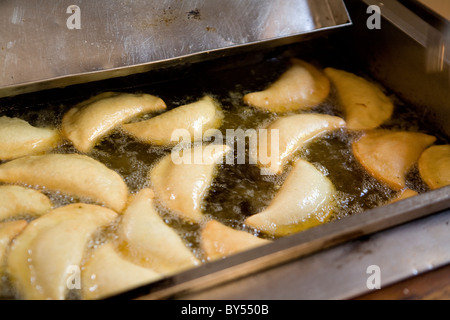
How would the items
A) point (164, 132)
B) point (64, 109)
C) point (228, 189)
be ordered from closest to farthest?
point (228, 189) → point (164, 132) → point (64, 109)

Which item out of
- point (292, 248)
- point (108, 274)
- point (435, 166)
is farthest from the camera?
point (435, 166)

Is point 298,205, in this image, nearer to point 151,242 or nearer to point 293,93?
point 151,242

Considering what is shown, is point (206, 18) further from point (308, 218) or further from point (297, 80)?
point (308, 218)

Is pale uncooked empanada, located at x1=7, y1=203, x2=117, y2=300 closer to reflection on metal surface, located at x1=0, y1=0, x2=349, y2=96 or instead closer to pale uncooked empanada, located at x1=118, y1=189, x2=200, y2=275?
pale uncooked empanada, located at x1=118, y1=189, x2=200, y2=275

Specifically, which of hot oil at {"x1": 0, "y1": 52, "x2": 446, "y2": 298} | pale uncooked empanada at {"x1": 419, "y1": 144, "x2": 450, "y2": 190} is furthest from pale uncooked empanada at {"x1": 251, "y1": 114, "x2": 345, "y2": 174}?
pale uncooked empanada at {"x1": 419, "y1": 144, "x2": 450, "y2": 190}

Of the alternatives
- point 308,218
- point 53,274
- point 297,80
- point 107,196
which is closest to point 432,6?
point 297,80

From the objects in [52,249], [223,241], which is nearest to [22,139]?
[52,249]
